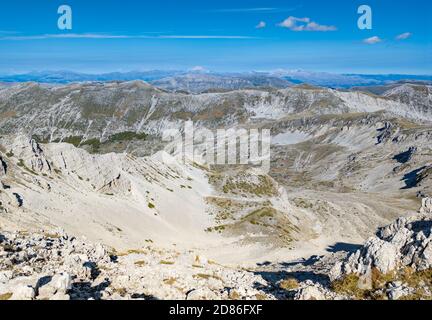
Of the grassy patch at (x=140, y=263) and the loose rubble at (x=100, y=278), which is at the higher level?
the loose rubble at (x=100, y=278)

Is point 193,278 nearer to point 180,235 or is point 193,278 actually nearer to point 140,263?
point 140,263

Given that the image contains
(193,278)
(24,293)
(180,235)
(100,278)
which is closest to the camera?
(24,293)

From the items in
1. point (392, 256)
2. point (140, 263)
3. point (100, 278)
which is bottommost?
point (140, 263)

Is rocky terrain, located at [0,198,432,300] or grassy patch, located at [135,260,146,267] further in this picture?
grassy patch, located at [135,260,146,267]

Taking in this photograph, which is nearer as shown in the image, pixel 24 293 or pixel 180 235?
pixel 24 293

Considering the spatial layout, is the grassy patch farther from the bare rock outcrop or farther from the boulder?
the bare rock outcrop

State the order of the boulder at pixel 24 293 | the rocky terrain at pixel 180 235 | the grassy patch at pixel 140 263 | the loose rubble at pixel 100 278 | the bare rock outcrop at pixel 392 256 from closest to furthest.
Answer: the boulder at pixel 24 293
the loose rubble at pixel 100 278
the rocky terrain at pixel 180 235
the bare rock outcrop at pixel 392 256
the grassy patch at pixel 140 263

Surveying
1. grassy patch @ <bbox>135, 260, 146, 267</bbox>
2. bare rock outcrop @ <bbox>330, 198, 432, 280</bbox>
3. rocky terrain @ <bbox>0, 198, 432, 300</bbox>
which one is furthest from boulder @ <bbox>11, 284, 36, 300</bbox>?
bare rock outcrop @ <bbox>330, 198, 432, 280</bbox>

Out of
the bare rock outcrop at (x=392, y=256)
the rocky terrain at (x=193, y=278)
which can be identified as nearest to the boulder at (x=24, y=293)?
the rocky terrain at (x=193, y=278)

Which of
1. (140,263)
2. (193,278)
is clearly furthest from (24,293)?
(140,263)

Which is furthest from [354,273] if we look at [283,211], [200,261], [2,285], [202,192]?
[202,192]

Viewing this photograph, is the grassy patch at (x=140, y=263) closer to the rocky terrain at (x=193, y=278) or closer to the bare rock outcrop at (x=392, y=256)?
the rocky terrain at (x=193, y=278)
